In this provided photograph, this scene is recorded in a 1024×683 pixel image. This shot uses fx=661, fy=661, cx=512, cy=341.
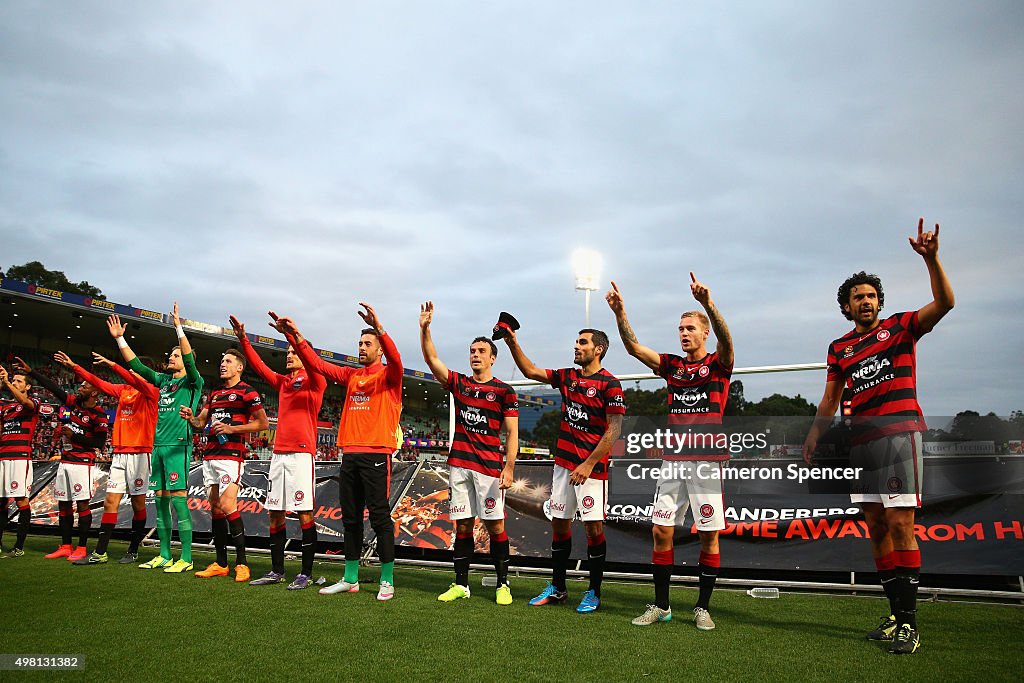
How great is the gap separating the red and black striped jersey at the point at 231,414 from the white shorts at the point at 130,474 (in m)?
1.49

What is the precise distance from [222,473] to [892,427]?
6.39 m

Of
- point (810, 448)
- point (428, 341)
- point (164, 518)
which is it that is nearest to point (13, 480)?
point (164, 518)

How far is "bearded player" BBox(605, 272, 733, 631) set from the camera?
5.03 m

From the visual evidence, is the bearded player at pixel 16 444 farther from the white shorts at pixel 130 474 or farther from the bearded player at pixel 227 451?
the bearded player at pixel 227 451

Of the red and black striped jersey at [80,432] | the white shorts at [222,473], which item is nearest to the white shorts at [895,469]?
the white shorts at [222,473]

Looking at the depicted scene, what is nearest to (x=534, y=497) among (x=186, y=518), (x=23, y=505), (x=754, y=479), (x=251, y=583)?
(x=754, y=479)

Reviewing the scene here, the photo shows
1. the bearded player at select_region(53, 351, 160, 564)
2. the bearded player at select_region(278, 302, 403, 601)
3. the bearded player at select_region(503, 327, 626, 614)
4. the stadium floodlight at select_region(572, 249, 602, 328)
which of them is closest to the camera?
the bearded player at select_region(503, 327, 626, 614)

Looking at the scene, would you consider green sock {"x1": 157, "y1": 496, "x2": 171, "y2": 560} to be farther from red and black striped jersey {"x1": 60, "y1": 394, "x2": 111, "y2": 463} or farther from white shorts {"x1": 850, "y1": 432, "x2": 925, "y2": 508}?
white shorts {"x1": 850, "y1": 432, "x2": 925, "y2": 508}

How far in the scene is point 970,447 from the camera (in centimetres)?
630

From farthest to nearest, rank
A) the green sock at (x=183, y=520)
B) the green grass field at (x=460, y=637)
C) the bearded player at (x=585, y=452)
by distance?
the green sock at (x=183, y=520), the bearded player at (x=585, y=452), the green grass field at (x=460, y=637)

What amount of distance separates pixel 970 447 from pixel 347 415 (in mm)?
5987

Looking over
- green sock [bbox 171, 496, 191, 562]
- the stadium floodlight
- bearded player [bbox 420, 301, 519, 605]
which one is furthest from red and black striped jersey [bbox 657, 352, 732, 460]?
the stadium floodlight

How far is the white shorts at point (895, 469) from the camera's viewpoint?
4.37 m

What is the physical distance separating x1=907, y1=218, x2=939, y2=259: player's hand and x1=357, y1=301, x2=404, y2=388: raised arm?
4096 mm
